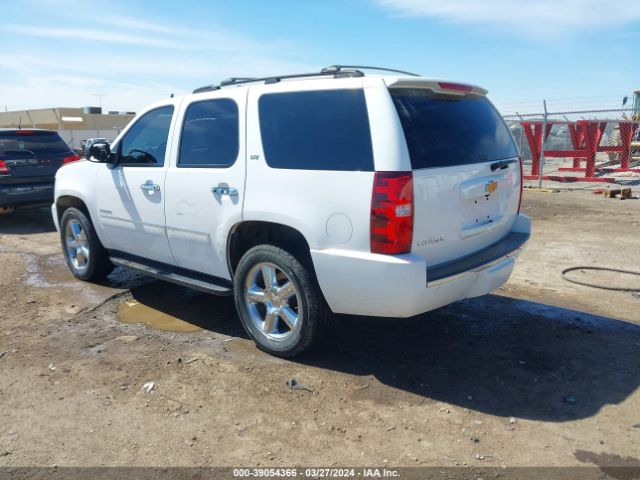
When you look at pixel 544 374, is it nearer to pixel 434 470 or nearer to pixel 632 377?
pixel 632 377

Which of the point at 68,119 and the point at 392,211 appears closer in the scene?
the point at 392,211

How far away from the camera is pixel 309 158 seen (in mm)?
3750

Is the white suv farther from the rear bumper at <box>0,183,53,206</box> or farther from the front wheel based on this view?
the rear bumper at <box>0,183,53,206</box>

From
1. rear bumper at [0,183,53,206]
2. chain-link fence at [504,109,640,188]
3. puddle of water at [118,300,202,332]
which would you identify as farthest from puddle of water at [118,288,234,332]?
chain-link fence at [504,109,640,188]

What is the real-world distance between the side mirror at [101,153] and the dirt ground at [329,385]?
4.72 feet

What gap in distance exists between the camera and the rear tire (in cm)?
593

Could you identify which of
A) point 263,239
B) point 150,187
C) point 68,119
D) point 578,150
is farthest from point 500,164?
point 68,119

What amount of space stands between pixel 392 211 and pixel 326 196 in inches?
18.8

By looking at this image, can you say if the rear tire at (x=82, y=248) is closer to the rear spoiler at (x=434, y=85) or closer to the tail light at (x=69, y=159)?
the rear spoiler at (x=434, y=85)

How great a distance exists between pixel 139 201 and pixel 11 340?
5.22ft

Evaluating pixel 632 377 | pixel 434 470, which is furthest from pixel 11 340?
pixel 632 377

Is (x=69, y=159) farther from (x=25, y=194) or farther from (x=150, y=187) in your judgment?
(x=150, y=187)

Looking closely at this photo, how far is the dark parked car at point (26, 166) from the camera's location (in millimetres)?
9266

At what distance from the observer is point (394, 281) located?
3.37 m
